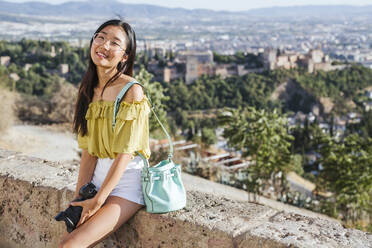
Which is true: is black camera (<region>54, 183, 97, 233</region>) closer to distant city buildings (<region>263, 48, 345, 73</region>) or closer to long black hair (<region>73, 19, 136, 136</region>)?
long black hair (<region>73, 19, 136, 136</region>)

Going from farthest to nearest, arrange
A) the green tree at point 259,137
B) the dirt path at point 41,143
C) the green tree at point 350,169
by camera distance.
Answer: the dirt path at point 41,143 → the green tree at point 350,169 → the green tree at point 259,137

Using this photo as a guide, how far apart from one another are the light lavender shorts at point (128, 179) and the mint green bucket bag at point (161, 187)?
3 centimetres

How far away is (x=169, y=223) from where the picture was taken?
1.33m

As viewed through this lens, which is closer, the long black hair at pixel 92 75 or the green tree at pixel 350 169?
the long black hair at pixel 92 75

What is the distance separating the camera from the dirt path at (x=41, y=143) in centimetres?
755

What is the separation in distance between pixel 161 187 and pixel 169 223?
118 millimetres

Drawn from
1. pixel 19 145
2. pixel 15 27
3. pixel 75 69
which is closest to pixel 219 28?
pixel 15 27

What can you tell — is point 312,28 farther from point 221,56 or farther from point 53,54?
point 53,54

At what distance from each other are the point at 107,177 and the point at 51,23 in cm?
10764

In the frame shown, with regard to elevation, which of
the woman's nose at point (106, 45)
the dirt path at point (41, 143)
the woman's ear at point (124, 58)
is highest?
the woman's nose at point (106, 45)

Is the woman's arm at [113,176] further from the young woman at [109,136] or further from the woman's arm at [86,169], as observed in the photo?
the woman's arm at [86,169]

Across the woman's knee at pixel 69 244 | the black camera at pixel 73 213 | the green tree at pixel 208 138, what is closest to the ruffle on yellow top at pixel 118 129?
the black camera at pixel 73 213

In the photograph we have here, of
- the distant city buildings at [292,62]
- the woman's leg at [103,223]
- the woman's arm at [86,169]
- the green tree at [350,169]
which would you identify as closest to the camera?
the woman's leg at [103,223]

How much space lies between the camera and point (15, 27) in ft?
266
